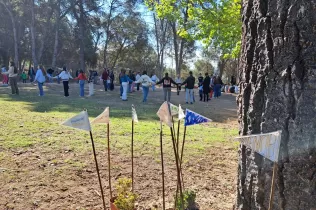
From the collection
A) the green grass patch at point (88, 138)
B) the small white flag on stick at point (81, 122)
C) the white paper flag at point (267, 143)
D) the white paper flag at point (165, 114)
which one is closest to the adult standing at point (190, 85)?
the green grass patch at point (88, 138)

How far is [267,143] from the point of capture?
1.47 meters

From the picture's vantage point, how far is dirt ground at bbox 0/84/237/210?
3297mm

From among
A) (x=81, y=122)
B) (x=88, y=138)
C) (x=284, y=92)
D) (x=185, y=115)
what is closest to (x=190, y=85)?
(x=88, y=138)

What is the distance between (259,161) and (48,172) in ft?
10.7

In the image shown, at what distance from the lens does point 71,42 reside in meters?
40.7

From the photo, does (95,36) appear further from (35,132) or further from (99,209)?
(99,209)

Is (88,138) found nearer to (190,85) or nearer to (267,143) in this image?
(267,143)

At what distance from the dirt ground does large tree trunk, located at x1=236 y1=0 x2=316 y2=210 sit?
1.51 m

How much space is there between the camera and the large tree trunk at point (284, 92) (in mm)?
1641

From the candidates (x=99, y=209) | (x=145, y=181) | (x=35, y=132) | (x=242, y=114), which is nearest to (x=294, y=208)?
(x=242, y=114)

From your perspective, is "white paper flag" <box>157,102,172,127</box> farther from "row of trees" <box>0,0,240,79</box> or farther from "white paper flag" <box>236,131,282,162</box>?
"row of trees" <box>0,0,240,79</box>

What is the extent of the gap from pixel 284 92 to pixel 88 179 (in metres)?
3.03

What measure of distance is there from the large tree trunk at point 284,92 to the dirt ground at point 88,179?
151cm

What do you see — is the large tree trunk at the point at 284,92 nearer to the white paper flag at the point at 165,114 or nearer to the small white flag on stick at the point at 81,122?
the white paper flag at the point at 165,114
